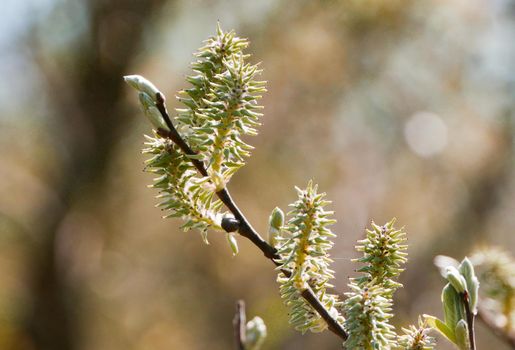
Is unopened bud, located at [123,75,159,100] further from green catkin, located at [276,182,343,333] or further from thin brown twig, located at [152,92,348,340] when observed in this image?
green catkin, located at [276,182,343,333]

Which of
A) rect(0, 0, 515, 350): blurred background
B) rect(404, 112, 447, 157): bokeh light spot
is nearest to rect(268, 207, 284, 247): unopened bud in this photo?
rect(0, 0, 515, 350): blurred background

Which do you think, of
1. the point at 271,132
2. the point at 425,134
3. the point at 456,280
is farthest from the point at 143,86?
the point at 271,132

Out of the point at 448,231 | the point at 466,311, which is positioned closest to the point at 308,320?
the point at 466,311

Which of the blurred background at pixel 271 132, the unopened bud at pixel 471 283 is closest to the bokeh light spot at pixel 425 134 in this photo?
the blurred background at pixel 271 132

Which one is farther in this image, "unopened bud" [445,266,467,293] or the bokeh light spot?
the bokeh light spot

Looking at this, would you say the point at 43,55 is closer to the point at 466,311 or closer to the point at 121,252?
the point at 121,252

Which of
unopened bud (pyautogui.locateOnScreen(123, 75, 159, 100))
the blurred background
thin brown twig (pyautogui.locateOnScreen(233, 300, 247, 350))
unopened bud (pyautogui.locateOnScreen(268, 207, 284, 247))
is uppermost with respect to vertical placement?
the blurred background

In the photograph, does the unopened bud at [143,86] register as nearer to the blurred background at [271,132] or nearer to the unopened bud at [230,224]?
the unopened bud at [230,224]

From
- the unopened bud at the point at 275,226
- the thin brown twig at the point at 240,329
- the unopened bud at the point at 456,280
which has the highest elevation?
the unopened bud at the point at 275,226

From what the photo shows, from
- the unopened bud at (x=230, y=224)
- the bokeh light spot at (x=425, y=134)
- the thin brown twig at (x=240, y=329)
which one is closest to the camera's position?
the thin brown twig at (x=240, y=329)
